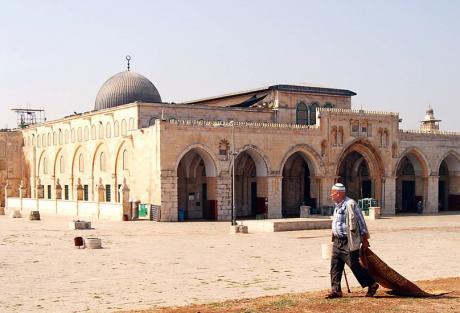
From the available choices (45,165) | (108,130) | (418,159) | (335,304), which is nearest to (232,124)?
(108,130)

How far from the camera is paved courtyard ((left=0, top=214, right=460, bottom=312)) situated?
14.1 metres

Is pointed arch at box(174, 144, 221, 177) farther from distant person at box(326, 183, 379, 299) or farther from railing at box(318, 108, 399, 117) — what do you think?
distant person at box(326, 183, 379, 299)

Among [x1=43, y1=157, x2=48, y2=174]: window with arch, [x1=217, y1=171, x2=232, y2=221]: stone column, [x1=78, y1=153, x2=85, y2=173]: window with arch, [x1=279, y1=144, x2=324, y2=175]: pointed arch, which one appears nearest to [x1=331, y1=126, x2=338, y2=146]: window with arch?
[x1=279, y1=144, x2=324, y2=175]: pointed arch

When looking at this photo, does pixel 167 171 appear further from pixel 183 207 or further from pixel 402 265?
pixel 402 265

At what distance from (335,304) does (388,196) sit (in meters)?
42.7

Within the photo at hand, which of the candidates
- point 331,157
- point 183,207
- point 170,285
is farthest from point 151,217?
point 170,285

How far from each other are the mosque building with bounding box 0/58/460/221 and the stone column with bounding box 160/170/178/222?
2.6 inches

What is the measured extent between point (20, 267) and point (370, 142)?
1464 inches

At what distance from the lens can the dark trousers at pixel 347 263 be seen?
11.9 metres

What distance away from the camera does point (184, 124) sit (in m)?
43.4

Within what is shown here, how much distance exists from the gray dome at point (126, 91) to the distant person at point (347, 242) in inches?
1650

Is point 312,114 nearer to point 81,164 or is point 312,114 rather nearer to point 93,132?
point 93,132

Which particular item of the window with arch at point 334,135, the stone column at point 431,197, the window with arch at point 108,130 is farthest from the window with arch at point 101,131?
the stone column at point 431,197

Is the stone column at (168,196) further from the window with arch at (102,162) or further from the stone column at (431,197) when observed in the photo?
the stone column at (431,197)
